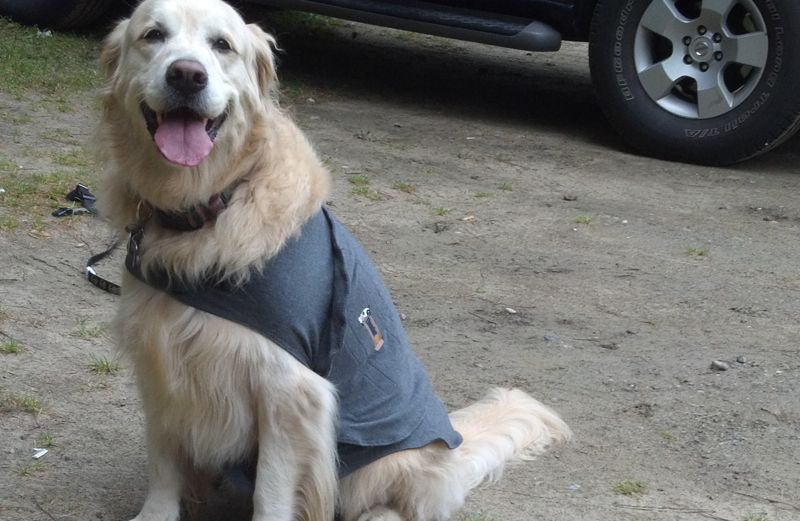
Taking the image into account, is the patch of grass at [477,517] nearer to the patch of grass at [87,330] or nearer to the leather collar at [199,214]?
the leather collar at [199,214]

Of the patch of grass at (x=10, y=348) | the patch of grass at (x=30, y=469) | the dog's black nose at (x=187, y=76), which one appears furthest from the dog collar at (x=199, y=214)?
the patch of grass at (x=10, y=348)

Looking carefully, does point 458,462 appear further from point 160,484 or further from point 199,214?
point 199,214

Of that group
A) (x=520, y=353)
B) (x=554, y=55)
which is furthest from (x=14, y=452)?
(x=554, y=55)

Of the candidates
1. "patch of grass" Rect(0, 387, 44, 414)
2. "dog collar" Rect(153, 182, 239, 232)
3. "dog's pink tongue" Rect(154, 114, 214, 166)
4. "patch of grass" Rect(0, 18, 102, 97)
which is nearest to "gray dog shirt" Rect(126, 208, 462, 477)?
"dog collar" Rect(153, 182, 239, 232)

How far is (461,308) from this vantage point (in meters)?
5.00

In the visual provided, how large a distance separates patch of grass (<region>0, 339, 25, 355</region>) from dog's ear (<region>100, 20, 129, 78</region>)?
1.36m

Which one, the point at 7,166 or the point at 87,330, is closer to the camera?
the point at 87,330

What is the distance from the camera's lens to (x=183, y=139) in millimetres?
3092

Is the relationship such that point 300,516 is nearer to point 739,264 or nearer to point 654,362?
point 654,362

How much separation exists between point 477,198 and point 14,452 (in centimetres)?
317

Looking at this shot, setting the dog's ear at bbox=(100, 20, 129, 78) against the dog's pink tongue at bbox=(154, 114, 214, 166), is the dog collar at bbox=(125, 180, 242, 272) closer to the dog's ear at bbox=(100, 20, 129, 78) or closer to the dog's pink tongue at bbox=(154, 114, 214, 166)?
the dog's pink tongue at bbox=(154, 114, 214, 166)

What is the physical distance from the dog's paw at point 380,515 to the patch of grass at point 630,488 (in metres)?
0.74

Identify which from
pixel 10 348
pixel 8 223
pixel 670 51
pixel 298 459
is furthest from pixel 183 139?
pixel 670 51

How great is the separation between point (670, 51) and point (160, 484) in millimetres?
4598
